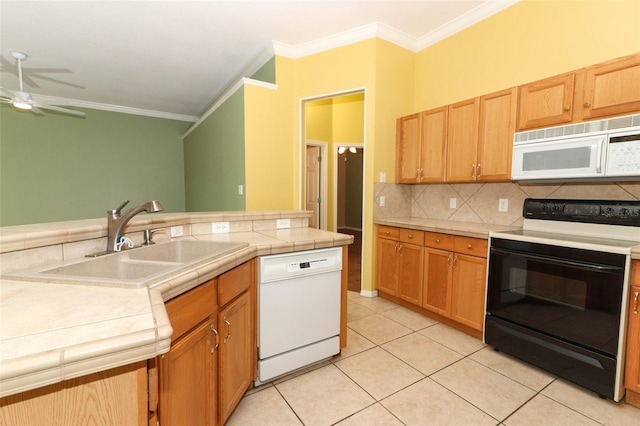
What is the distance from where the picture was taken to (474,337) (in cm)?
244

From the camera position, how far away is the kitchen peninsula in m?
0.60

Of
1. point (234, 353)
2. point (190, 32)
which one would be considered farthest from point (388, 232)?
point (190, 32)

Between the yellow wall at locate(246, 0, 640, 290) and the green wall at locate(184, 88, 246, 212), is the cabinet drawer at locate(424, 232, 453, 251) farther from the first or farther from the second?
the green wall at locate(184, 88, 246, 212)

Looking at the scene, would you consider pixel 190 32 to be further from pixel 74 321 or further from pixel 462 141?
pixel 74 321

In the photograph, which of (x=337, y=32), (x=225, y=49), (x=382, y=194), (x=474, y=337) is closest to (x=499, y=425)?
(x=474, y=337)

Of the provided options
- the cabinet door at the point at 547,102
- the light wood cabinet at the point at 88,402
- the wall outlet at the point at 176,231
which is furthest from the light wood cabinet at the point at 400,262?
the light wood cabinet at the point at 88,402

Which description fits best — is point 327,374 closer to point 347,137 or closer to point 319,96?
point 319,96

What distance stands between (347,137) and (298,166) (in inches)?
79.1

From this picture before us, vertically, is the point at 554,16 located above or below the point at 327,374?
above

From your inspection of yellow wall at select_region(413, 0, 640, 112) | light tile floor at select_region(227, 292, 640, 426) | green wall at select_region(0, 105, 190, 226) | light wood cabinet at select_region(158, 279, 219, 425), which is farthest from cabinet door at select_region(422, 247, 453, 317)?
green wall at select_region(0, 105, 190, 226)

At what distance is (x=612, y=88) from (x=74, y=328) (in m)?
2.91

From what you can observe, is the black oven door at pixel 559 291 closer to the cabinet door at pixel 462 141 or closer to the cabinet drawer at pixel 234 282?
the cabinet door at pixel 462 141

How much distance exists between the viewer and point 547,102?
2166 millimetres

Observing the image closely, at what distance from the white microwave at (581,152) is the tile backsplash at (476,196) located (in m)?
0.20
